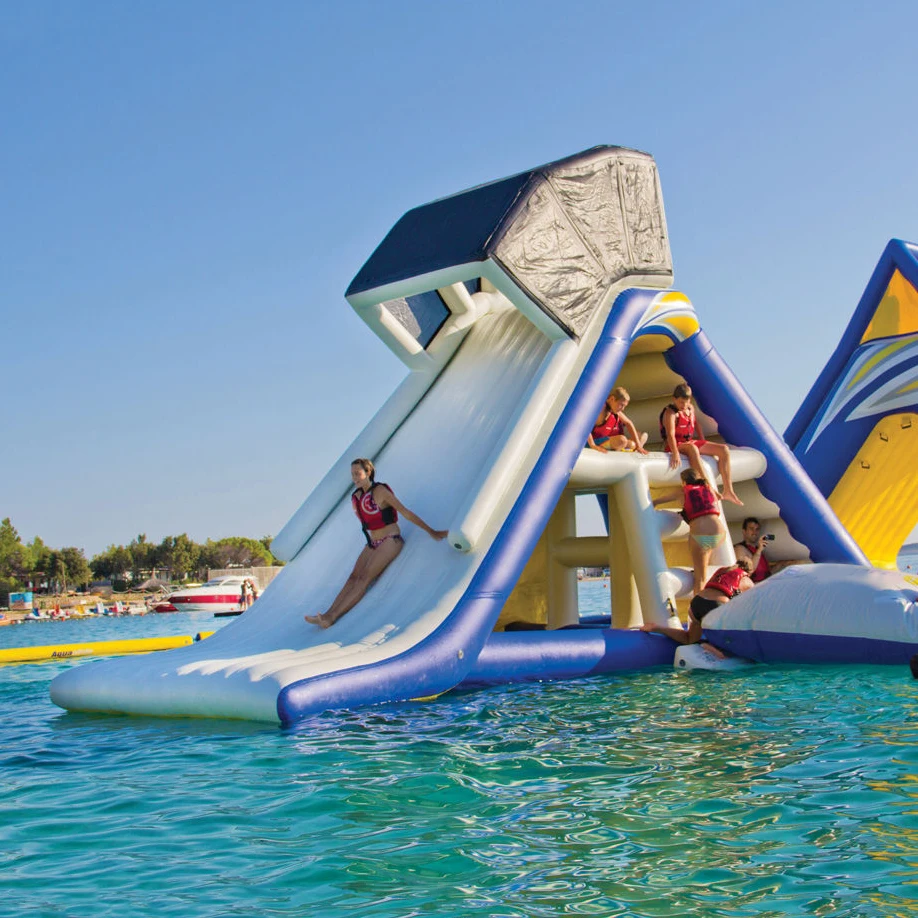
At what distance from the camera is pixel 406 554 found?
631cm

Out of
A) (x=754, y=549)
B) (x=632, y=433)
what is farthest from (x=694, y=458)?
(x=754, y=549)

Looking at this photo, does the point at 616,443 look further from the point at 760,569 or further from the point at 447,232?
the point at 447,232

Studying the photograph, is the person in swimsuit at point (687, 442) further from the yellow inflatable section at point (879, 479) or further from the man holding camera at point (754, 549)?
the yellow inflatable section at point (879, 479)

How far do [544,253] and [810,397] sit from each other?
4.92 m

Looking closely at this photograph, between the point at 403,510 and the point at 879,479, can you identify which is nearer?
the point at 403,510

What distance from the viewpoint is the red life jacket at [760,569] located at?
25.9ft

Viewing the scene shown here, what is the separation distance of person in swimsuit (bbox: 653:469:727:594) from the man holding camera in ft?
2.05

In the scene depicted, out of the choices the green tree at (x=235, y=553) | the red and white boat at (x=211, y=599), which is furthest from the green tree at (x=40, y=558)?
the red and white boat at (x=211, y=599)

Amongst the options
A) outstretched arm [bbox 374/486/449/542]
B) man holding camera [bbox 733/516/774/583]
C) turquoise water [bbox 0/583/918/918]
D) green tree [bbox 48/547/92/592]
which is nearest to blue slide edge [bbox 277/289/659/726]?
turquoise water [bbox 0/583/918/918]

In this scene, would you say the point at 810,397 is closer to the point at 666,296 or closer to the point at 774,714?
the point at 666,296

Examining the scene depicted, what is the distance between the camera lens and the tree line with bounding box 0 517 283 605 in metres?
56.1

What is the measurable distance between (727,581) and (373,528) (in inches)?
93.2

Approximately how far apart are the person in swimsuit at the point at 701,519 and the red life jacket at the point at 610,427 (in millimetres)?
662

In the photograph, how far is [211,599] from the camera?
3253 centimetres
